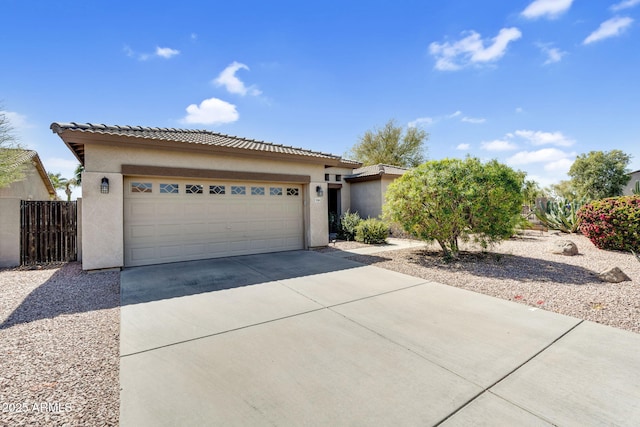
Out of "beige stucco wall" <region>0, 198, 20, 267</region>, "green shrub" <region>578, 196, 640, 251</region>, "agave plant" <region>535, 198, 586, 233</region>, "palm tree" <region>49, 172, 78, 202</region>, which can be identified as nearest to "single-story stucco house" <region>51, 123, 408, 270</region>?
"beige stucco wall" <region>0, 198, 20, 267</region>

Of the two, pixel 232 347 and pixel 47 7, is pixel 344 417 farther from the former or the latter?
pixel 47 7

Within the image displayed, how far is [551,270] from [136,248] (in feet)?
37.0

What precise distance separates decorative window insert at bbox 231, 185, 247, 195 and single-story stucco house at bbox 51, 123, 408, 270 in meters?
0.03

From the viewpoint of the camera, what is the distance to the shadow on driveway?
566 cm

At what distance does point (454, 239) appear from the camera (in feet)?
28.0

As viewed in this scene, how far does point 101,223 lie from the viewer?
23.4 ft

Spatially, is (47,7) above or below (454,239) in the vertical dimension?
above

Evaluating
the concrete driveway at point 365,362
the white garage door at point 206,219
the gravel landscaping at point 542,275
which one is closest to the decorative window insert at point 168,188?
the white garage door at point 206,219

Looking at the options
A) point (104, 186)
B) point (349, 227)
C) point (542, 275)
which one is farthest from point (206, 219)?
point (542, 275)

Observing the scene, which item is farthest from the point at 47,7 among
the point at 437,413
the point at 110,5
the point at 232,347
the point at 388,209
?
the point at 437,413

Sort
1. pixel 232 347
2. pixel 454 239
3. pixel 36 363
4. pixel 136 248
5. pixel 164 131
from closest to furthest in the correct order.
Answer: pixel 36 363 → pixel 232 347 → pixel 136 248 → pixel 454 239 → pixel 164 131

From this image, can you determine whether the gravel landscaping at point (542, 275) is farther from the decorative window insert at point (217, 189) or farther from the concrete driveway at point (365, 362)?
the decorative window insert at point (217, 189)

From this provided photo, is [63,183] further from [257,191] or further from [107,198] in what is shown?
[257,191]

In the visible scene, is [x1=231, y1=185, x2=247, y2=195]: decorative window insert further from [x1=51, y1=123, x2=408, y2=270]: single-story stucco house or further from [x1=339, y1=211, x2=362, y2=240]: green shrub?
[x1=339, y1=211, x2=362, y2=240]: green shrub
